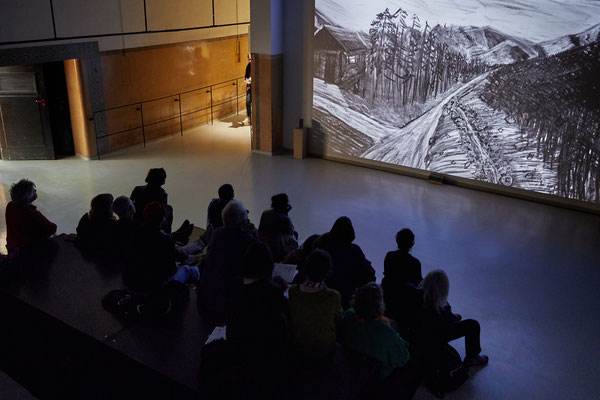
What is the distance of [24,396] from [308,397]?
2.37m

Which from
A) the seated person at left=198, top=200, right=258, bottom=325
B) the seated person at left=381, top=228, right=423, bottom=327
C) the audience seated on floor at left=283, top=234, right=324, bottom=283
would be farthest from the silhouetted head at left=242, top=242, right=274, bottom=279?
the audience seated on floor at left=283, top=234, right=324, bottom=283

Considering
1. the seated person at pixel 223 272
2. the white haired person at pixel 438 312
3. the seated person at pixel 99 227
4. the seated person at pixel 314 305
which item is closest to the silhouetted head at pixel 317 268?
the seated person at pixel 314 305

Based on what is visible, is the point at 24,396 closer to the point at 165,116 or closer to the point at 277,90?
the point at 277,90

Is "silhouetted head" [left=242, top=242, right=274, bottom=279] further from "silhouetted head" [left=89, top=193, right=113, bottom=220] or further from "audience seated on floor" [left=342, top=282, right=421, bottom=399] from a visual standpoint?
"silhouetted head" [left=89, top=193, right=113, bottom=220]

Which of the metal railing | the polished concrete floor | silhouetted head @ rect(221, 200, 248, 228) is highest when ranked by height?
silhouetted head @ rect(221, 200, 248, 228)

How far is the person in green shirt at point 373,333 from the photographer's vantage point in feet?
10.7

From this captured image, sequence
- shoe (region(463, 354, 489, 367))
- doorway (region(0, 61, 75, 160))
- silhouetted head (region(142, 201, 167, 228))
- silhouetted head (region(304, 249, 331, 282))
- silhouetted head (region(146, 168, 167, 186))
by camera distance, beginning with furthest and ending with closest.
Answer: doorway (region(0, 61, 75, 160)) < silhouetted head (region(146, 168, 167, 186)) < shoe (region(463, 354, 489, 367)) < silhouetted head (region(142, 201, 167, 228)) < silhouetted head (region(304, 249, 331, 282))

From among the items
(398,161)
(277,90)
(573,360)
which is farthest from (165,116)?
(573,360)

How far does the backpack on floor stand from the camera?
4.04 metres

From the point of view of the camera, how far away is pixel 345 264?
13.8ft

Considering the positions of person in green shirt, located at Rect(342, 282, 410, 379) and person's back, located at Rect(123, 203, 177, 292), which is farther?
person's back, located at Rect(123, 203, 177, 292)

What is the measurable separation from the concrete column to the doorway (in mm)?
3454

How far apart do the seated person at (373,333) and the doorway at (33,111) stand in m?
8.18

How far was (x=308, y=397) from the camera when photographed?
10.3 feet
